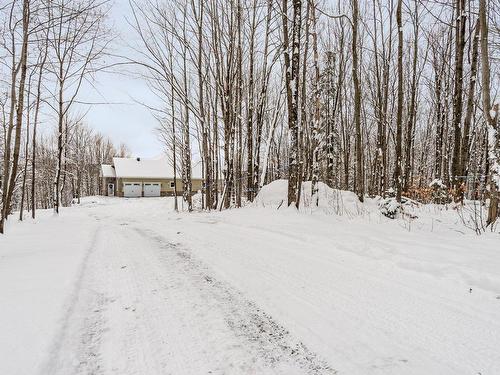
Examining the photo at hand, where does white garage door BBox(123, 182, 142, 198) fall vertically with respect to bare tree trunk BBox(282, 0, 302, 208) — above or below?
below

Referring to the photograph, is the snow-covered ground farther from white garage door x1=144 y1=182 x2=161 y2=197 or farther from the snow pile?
white garage door x1=144 y1=182 x2=161 y2=197

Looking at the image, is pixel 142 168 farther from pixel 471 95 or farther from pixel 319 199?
pixel 471 95

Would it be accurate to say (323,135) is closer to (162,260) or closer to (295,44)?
(295,44)

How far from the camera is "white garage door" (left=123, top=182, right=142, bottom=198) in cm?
4431

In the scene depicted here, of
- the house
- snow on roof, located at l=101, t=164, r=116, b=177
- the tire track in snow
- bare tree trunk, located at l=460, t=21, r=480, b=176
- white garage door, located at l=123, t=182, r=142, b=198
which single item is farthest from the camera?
snow on roof, located at l=101, t=164, r=116, b=177

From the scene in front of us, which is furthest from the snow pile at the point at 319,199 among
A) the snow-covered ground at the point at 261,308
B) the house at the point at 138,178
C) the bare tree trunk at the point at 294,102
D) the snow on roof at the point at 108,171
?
the snow on roof at the point at 108,171

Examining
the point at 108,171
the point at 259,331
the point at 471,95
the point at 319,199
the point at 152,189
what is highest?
the point at 471,95

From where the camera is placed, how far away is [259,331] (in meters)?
2.60

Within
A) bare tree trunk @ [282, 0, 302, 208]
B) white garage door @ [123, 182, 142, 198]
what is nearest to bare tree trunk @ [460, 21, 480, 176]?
bare tree trunk @ [282, 0, 302, 208]

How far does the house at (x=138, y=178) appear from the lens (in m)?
44.6

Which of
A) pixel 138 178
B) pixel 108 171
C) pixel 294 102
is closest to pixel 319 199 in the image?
pixel 294 102

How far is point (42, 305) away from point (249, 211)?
25.0 ft

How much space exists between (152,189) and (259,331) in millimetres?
45464

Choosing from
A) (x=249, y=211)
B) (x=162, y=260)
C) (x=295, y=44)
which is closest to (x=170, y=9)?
(x=295, y=44)
